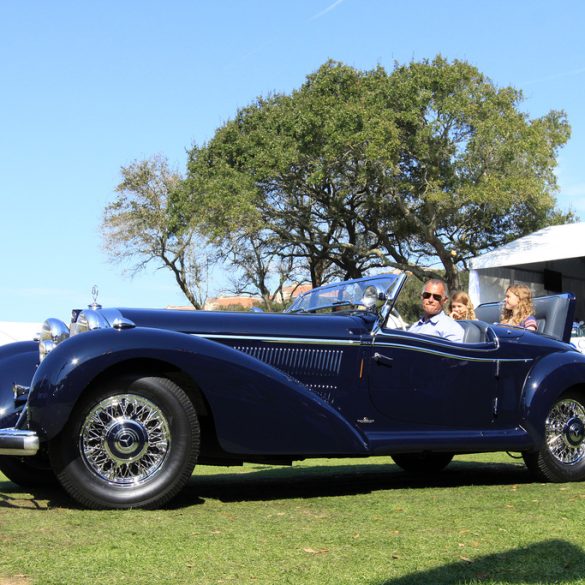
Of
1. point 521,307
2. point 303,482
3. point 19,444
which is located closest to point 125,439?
point 19,444

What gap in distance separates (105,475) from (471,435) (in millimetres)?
2711

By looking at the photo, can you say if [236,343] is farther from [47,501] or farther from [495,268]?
[495,268]

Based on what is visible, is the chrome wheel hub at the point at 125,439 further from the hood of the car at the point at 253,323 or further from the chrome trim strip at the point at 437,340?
the chrome trim strip at the point at 437,340

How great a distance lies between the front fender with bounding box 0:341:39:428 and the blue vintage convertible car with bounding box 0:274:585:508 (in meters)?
0.01

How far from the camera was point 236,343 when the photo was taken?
17.9 feet

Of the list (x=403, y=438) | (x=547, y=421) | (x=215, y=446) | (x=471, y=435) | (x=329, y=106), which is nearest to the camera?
(x=215, y=446)

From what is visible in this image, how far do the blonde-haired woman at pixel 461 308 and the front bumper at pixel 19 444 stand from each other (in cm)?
459

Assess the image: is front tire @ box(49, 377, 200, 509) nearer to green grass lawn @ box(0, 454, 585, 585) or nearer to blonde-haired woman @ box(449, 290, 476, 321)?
green grass lawn @ box(0, 454, 585, 585)

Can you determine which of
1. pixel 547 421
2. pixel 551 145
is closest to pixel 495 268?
pixel 551 145

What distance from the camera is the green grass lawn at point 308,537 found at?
3393 mm

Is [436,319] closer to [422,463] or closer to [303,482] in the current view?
[422,463]

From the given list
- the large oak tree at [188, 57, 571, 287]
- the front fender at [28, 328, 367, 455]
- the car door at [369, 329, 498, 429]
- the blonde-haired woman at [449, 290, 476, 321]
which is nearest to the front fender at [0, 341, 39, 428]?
the front fender at [28, 328, 367, 455]

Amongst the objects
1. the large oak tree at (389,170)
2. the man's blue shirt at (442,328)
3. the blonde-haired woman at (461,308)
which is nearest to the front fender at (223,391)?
the man's blue shirt at (442,328)

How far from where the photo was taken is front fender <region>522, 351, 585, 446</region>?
6391 millimetres
